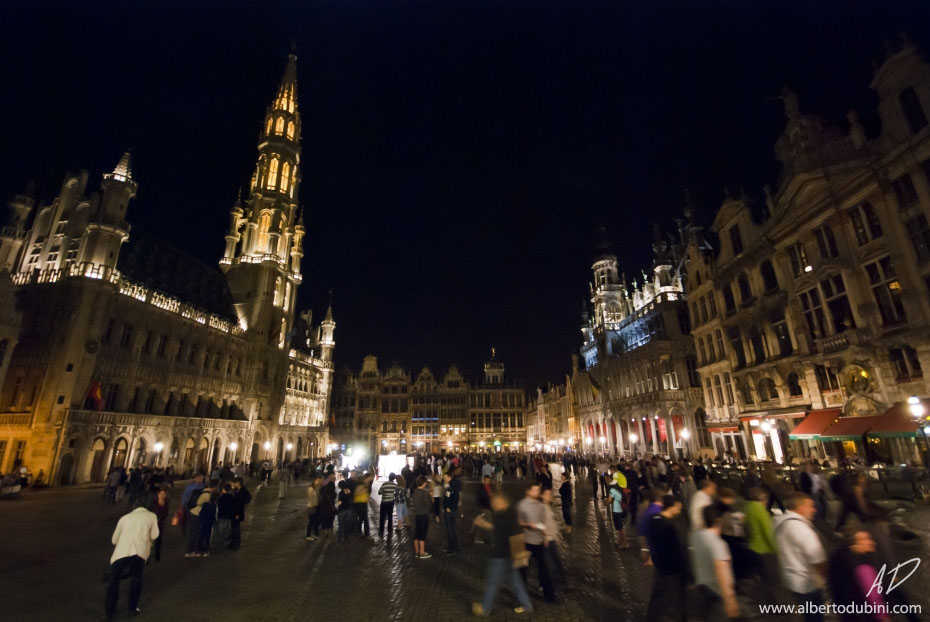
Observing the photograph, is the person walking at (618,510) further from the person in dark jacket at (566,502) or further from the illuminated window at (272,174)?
the illuminated window at (272,174)

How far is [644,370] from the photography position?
45062 mm

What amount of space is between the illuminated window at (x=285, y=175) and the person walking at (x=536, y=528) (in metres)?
65.1

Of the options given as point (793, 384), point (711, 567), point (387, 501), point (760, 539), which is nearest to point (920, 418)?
point (793, 384)

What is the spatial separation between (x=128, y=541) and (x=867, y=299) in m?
29.5

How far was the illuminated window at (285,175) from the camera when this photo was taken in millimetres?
62406

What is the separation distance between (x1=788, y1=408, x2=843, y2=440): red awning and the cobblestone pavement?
28.8 feet

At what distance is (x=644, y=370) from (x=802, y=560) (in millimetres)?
43428

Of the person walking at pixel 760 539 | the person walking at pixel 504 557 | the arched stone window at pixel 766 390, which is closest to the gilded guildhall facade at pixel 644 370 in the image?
the arched stone window at pixel 766 390

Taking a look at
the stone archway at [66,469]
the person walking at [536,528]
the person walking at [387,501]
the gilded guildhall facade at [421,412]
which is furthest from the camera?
the gilded guildhall facade at [421,412]

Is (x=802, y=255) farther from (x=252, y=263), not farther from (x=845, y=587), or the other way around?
(x=252, y=263)

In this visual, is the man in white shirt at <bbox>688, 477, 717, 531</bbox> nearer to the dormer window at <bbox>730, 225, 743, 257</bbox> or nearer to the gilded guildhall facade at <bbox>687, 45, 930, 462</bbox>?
the gilded guildhall facade at <bbox>687, 45, 930, 462</bbox>

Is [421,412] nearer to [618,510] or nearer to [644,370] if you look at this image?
[644,370]

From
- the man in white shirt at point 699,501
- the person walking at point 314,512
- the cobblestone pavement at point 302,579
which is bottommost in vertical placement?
the cobblestone pavement at point 302,579

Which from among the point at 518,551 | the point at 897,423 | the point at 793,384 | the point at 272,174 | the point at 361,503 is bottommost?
the point at 361,503
